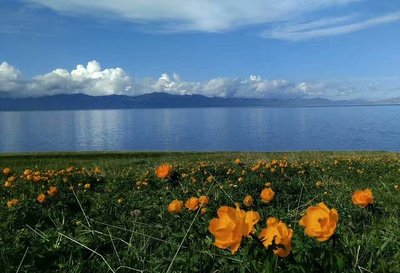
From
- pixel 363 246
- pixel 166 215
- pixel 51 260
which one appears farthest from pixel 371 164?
pixel 51 260

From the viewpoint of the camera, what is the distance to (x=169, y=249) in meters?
3.87

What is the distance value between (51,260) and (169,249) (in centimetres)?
114

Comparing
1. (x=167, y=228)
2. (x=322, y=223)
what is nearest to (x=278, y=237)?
(x=322, y=223)

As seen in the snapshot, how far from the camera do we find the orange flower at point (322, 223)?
7.13 ft

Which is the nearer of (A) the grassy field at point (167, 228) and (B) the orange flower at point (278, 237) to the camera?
(B) the orange flower at point (278, 237)

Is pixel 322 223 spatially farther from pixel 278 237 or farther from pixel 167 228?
pixel 167 228

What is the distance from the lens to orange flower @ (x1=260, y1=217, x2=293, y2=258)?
2.19m

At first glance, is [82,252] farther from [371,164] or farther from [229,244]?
[371,164]

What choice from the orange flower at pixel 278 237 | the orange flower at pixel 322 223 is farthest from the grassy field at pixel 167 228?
the orange flower at pixel 322 223

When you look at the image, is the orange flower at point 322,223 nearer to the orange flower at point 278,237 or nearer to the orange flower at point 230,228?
the orange flower at point 278,237

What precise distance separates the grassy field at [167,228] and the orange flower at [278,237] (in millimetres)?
81

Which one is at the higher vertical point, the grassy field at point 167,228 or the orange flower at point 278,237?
the orange flower at point 278,237

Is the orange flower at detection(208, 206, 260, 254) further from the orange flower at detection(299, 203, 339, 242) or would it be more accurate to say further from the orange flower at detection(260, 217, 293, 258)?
the orange flower at detection(299, 203, 339, 242)

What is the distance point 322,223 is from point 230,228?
500 millimetres
